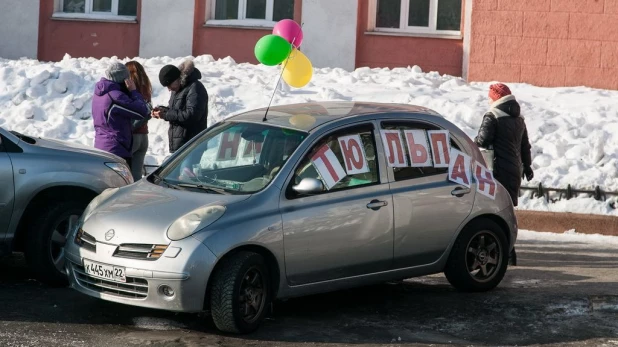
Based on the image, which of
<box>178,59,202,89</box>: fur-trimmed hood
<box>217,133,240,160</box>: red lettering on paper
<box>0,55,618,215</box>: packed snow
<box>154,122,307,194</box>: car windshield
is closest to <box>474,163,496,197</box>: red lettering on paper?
<box>154,122,307,194</box>: car windshield

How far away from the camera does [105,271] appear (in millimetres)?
7730

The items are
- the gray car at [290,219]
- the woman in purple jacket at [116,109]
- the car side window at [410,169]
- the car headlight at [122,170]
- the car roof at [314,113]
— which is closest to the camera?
the gray car at [290,219]

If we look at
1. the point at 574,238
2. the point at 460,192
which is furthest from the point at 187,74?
the point at 574,238

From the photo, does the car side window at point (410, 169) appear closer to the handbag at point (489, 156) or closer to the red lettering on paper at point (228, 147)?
the red lettering on paper at point (228, 147)

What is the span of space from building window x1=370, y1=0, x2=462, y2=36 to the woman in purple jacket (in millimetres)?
8842

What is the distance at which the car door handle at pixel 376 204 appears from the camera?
27.6ft

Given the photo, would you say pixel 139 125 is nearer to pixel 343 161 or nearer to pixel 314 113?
pixel 314 113

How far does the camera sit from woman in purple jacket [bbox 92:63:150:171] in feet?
34.8

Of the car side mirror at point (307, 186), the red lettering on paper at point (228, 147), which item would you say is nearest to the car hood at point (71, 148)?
the red lettering on paper at point (228, 147)

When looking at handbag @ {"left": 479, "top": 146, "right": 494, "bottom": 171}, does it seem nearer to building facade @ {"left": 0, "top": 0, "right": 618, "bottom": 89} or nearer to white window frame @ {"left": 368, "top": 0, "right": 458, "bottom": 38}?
building facade @ {"left": 0, "top": 0, "right": 618, "bottom": 89}

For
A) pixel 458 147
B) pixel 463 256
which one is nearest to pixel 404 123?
pixel 458 147

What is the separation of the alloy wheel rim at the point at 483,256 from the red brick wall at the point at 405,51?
9.46 meters

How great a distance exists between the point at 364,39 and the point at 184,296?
11935 mm

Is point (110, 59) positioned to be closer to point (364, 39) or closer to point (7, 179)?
point (364, 39)
